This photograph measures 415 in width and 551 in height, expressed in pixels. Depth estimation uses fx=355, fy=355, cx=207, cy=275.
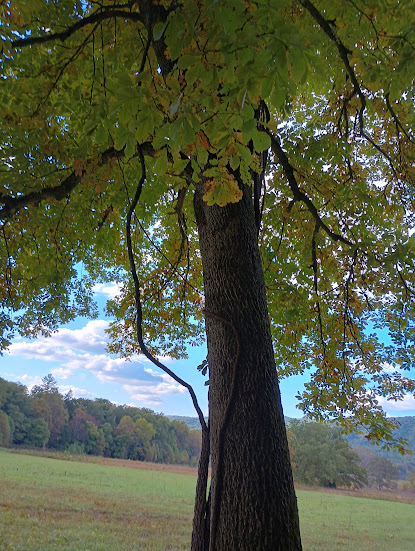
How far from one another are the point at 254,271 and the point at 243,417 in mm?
499

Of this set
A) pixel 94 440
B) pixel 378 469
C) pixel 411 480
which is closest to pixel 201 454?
pixel 378 469

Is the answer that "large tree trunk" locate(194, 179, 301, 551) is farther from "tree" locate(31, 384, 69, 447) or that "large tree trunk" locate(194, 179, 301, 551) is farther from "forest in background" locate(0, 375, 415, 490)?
"tree" locate(31, 384, 69, 447)

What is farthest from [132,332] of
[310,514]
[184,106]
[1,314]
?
[310,514]

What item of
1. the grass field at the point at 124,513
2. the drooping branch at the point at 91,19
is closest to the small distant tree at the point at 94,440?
the grass field at the point at 124,513

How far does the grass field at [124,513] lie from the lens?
613 cm

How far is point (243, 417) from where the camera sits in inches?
41.3

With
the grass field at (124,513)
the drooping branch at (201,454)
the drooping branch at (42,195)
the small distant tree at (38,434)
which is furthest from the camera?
the small distant tree at (38,434)

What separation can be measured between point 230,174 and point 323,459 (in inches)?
476

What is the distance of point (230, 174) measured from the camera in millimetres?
1229

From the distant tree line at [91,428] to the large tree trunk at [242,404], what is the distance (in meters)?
11.7

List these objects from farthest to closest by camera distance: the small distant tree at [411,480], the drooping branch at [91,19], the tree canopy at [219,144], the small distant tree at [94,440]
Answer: the small distant tree at [94,440]
the small distant tree at [411,480]
the drooping branch at [91,19]
the tree canopy at [219,144]

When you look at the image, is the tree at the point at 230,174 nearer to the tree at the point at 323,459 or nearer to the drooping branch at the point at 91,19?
the drooping branch at the point at 91,19

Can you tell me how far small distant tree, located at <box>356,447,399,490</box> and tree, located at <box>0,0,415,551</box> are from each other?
337 inches

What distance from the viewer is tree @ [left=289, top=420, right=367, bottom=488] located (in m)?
11.1
